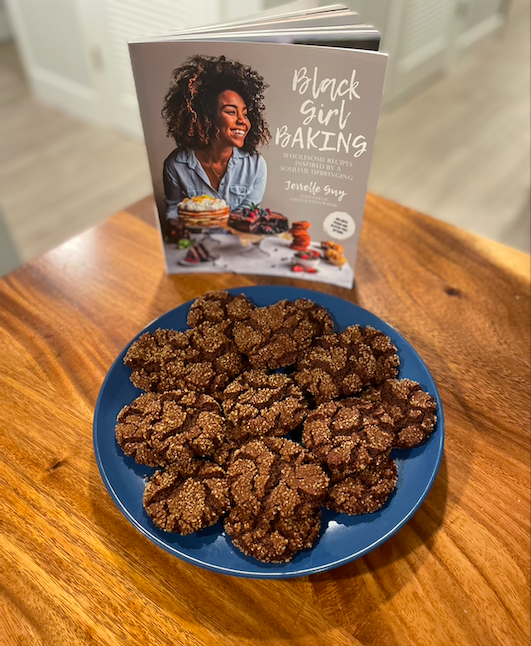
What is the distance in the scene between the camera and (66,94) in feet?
9.01

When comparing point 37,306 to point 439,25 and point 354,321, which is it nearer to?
point 354,321

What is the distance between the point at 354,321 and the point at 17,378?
1.77 ft

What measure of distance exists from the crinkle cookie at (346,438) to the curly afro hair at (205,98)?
41cm

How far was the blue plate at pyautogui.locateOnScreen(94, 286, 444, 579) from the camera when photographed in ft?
1.98

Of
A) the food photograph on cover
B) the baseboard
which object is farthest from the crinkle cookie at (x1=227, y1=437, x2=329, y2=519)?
the baseboard

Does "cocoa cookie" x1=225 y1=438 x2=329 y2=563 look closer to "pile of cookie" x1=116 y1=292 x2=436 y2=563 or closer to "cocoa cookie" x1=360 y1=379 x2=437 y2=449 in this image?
"pile of cookie" x1=116 y1=292 x2=436 y2=563

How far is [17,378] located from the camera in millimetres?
859

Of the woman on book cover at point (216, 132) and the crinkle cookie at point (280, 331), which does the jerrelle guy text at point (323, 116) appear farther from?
the crinkle cookie at point (280, 331)

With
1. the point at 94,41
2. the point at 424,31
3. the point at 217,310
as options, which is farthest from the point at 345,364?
the point at 424,31

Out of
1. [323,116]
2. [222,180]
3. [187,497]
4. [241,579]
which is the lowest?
[241,579]

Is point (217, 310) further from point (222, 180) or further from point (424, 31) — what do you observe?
point (424, 31)

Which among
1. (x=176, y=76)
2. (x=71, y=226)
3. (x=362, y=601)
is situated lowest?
(x=71, y=226)

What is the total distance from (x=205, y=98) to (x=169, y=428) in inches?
17.8

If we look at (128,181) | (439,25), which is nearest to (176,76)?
(128,181)
